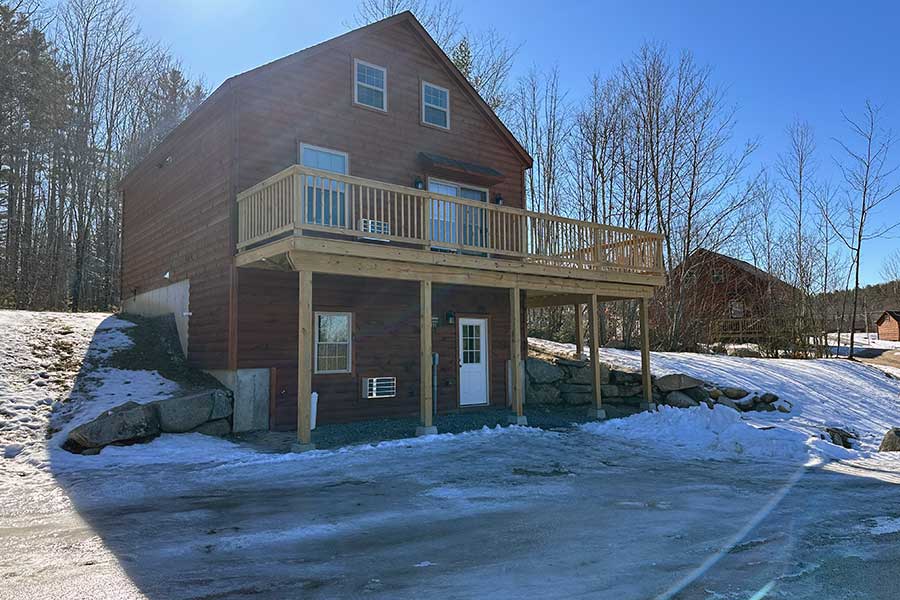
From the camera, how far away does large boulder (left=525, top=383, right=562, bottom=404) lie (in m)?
15.1

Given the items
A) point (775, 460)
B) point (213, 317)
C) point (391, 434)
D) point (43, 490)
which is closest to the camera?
point (43, 490)

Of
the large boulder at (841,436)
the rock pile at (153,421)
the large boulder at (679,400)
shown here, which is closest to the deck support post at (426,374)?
the rock pile at (153,421)

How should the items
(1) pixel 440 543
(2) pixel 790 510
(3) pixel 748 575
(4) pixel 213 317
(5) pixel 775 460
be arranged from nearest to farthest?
(3) pixel 748 575 < (1) pixel 440 543 < (2) pixel 790 510 < (5) pixel 775 460 < (4) pixel 213 317

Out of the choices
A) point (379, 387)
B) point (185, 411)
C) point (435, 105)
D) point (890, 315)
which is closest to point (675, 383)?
point (379, 387)

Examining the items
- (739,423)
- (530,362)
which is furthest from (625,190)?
(739,423)

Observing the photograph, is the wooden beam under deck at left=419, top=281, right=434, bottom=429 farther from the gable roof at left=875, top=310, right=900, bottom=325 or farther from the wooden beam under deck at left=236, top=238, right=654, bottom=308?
the gable roof at left=875, top=310, right=900, bottom=325

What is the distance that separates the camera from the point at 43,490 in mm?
6781

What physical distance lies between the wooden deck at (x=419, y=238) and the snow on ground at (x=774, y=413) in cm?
315

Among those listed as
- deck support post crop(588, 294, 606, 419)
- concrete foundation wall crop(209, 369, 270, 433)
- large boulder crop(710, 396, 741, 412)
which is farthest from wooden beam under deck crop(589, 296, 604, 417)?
concrete foundation wall crop(209, 369, 270, 433)

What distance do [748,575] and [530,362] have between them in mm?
11128

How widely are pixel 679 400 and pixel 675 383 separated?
1.63 ft

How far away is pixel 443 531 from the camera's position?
521 centimetres

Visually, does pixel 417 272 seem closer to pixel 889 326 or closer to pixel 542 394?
pixel 542 394

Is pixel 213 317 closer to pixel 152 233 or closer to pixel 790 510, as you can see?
pixel 152 233
